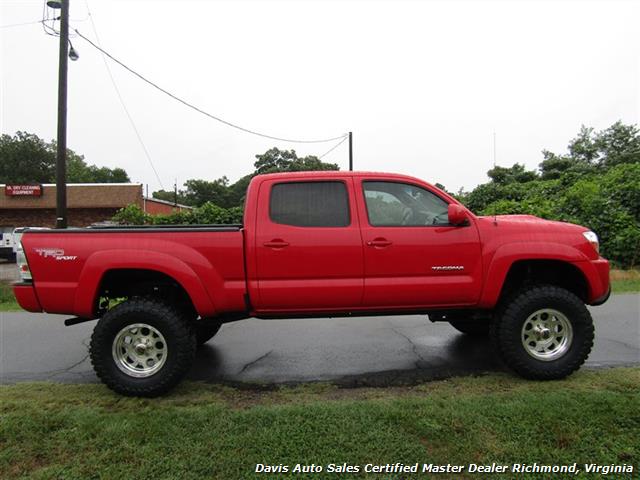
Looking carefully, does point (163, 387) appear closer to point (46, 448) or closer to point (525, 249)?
point (46, 448)

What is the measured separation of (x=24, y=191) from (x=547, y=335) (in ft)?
107

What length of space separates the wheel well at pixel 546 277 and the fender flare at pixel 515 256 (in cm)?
18

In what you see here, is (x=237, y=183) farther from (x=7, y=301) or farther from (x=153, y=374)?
(x=153, y=374)

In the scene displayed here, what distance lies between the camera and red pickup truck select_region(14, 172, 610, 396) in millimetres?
3803

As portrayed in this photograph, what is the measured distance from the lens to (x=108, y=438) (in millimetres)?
3037

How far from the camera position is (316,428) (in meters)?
3.10

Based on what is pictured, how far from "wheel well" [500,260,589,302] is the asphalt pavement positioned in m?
0.83

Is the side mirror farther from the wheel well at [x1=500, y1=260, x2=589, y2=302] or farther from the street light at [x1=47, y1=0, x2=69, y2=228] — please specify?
the street light at [x1=47, y1=0, x2=69, y2=228]

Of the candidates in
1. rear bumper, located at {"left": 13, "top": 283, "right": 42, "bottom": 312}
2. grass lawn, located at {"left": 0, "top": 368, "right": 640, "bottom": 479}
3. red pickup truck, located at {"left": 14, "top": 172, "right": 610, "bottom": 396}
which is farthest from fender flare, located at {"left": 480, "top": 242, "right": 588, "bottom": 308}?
rear bumper, located at {"left": 13, "top": 283, "right": 42, "bottom": 312}

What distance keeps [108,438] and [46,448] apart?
1.29 feet

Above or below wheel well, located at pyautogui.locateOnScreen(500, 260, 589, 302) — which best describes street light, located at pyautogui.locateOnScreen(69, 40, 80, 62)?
above

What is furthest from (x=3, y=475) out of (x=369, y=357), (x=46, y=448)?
(x=369, y=357)

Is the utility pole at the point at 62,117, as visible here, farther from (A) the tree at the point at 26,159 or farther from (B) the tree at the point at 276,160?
(A) the tree at the point at 26,159

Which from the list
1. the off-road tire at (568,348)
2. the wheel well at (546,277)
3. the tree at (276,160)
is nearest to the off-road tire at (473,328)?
the wheel well at (546,277)
